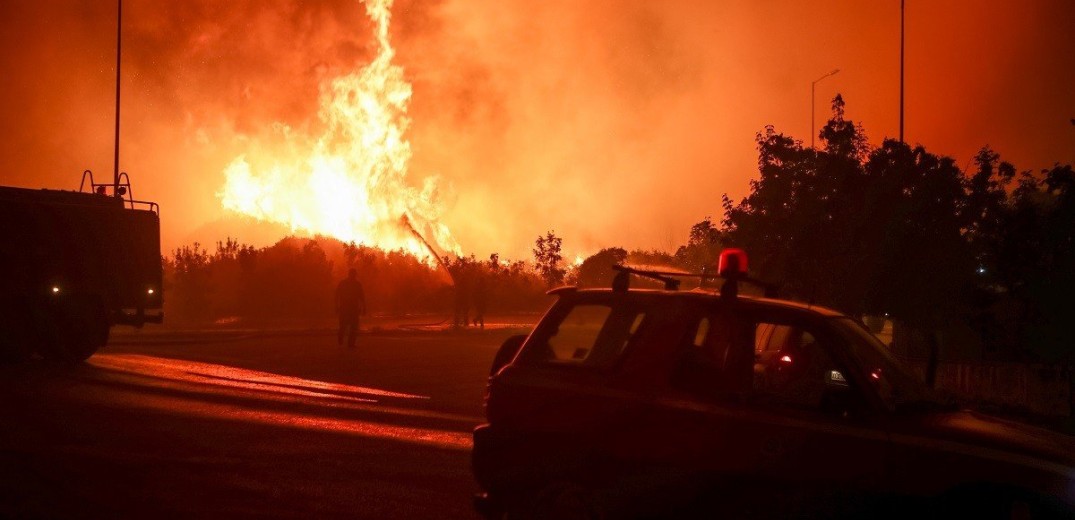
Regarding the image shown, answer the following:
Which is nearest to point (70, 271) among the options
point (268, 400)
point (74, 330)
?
point (74, 330)

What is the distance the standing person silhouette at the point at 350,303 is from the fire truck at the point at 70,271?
19.8ft

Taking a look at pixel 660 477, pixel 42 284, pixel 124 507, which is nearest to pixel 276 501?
pixel 124 507

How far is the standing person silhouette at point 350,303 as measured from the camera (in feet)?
86.8

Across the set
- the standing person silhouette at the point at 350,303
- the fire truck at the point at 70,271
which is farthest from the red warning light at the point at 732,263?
the standing person silhouette at the point at 350,303

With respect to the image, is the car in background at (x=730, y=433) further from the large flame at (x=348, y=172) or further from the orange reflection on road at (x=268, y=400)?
the large flame at (x=348, y=172)

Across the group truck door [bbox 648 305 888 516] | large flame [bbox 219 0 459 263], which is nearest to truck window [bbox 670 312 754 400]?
truck door [bbox 648 305 888 516]

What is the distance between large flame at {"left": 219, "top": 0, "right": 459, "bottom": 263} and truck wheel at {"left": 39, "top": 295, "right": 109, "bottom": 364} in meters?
38.4

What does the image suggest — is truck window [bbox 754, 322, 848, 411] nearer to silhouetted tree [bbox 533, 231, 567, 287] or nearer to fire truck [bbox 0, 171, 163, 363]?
fire truck [bbox 0, 171, 163, 363]

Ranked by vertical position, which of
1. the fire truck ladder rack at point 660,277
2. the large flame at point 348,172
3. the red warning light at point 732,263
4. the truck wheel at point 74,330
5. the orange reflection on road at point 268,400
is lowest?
the orange reflection on road at point 268,400

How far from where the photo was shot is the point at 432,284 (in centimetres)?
5781

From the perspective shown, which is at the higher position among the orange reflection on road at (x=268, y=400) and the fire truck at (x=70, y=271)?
the fire truck at (x=70, y=271)

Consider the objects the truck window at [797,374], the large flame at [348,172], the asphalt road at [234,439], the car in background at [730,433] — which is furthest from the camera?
the large flame at [348,172]

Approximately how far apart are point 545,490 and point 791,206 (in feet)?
48.3

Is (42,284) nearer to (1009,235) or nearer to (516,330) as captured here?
(1009,235)
